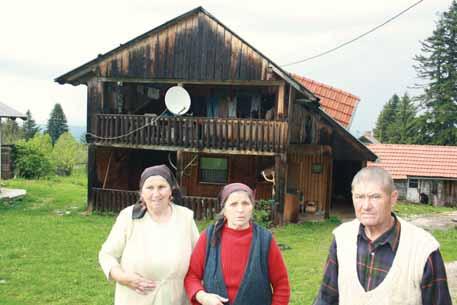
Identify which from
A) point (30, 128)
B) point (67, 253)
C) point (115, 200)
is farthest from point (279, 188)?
point (30, 128)

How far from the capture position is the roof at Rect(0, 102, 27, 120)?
63.8ft

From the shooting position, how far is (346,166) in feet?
73.9

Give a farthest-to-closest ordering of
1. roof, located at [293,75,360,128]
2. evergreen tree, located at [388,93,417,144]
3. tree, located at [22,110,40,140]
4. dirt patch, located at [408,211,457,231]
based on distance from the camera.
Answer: tree, located at [22,110,40,140] < evergreen tree, located at [388,93,417,144] < roof, located at [293,75,360,128] < dirt patch, located at [408,211,457,231]

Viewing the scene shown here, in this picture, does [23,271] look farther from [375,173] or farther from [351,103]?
[351,103]

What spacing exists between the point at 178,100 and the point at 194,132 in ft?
3.57

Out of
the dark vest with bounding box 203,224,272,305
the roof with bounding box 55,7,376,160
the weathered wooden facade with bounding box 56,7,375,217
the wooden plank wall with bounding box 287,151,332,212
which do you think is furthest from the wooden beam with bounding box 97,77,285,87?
the dark vest with bounding box 203,224,272,305

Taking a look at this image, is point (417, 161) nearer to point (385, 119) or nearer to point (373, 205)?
point (373, 205)

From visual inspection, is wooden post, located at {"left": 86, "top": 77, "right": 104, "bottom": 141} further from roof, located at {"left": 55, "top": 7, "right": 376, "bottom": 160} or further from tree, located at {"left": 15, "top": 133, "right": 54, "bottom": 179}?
tree, located at {"left": 15, "top": 133, "right": 54, "bottom": 179}

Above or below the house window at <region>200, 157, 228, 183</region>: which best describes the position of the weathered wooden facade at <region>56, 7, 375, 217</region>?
above

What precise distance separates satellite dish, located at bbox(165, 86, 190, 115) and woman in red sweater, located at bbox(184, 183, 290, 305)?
12279 mm

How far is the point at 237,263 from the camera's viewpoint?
3547mm

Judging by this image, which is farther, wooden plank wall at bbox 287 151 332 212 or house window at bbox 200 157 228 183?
house window at bbox 200 157 228 183

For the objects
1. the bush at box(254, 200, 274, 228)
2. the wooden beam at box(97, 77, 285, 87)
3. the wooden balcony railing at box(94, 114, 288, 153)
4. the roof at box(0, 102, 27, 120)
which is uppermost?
the wooden beam at box(97, 77, 285, 87)

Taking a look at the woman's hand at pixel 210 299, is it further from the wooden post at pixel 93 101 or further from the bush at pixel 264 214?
the wooden post at pixel 93 101
